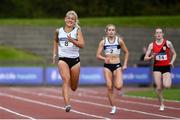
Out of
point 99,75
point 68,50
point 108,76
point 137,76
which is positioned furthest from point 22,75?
point 68,50

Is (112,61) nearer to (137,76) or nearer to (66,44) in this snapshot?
(66,44)

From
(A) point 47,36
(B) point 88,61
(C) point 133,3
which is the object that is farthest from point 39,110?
(C) point 133,3

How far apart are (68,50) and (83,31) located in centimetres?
3174

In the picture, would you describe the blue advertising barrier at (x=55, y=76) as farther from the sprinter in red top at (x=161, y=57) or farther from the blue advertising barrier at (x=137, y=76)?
the sprinter in red top at (x=161, y=57)

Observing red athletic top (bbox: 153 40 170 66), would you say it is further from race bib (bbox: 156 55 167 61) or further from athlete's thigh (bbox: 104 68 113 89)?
athlete's thigh (bbox: 104 68 113 89)

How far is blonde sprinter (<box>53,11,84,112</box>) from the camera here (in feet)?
48.5

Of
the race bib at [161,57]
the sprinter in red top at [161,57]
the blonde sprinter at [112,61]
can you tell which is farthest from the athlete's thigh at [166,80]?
the blonde sprinter at [112,61]

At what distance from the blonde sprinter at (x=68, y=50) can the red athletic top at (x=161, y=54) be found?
10.6ft

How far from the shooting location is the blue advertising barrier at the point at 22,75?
112 ft

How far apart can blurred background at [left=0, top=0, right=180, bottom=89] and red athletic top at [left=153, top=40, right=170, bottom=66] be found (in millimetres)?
16480

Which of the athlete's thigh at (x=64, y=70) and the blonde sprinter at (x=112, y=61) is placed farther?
the blonde sprinter at (x=112, y=61)

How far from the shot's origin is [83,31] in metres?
46.7

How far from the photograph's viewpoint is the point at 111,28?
16.4 m

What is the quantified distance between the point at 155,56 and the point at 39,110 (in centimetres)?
334
